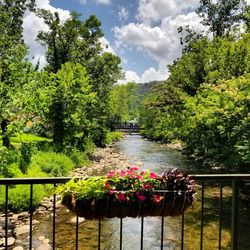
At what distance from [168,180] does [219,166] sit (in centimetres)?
1744

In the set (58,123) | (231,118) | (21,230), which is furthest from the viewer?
(58,123)

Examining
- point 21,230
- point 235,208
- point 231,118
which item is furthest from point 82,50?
point 235,208

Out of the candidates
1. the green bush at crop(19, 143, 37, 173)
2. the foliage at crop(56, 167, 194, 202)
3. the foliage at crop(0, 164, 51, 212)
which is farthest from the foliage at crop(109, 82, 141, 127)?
the foliage at crop(56, 167, 194, 202)

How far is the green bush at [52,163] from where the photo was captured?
1521 centimetres

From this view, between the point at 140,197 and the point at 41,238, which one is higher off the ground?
the point at 140,197

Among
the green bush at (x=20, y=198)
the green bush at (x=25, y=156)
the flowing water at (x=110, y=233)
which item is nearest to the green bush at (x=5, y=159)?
the green bush at (x=25, y=156)

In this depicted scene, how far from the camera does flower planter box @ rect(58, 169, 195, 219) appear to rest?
264 cm

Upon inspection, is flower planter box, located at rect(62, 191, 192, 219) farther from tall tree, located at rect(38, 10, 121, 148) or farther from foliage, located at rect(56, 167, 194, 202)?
tall tree, located at rect(38, 10, 121, 148)

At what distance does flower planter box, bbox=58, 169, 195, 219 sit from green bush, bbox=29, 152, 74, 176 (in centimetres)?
1186

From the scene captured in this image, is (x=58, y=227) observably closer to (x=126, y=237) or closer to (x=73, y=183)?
(x=126, y=237)

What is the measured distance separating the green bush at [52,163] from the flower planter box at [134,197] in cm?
1186

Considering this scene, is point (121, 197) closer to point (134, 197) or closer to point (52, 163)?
point (134, 197)

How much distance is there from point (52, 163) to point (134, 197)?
1371cm

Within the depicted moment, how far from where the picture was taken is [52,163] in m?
15.9
